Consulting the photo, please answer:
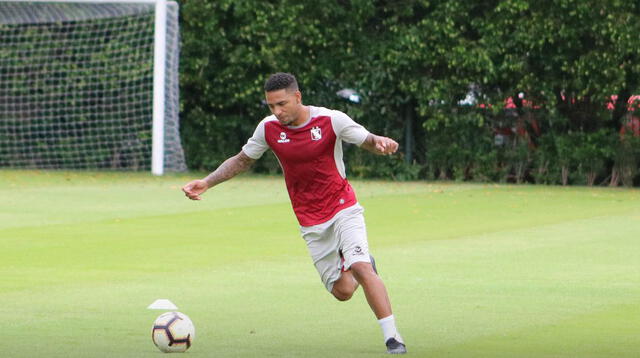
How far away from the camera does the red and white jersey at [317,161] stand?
8758 millimetres

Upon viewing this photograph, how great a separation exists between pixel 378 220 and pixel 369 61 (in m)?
11.0

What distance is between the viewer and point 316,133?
8.77m

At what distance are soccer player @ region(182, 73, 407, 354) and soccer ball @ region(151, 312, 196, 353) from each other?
120cm

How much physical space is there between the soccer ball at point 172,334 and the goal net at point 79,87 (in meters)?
21.5

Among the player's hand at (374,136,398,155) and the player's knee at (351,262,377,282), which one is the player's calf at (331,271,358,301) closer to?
the player's knee at (351,262,377,282)

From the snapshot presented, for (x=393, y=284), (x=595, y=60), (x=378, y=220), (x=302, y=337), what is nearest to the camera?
(x=302, y=337)

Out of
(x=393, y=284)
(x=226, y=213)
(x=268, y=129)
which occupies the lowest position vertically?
(x=226, y=213)

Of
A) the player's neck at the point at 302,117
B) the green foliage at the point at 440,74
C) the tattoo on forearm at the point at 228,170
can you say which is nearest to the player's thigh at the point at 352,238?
the player's neck at the point at 302,117

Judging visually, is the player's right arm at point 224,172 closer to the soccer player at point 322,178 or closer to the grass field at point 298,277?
the soccer player at point 322,178

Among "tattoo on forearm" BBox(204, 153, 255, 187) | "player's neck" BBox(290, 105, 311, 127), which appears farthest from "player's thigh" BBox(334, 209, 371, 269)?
"tattoo on forearm" BBox(204, 153, 255, 187)

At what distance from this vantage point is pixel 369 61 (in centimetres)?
2930

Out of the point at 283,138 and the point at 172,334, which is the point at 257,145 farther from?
the point at 172,334

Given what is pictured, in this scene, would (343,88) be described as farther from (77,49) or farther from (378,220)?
(378,220)

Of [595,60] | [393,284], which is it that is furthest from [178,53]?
[393,284]
